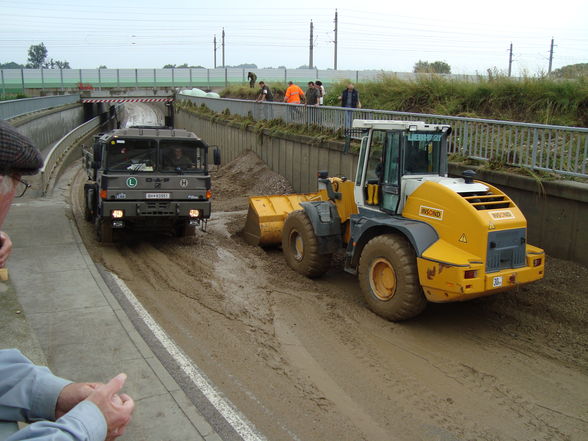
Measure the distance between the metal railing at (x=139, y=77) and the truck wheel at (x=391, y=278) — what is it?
39628 millimetres

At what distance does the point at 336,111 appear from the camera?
1562cm

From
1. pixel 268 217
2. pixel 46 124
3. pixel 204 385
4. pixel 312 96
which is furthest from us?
pixel 46 124

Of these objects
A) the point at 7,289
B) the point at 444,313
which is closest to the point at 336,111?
the point at 444,313

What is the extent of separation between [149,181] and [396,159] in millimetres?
5413

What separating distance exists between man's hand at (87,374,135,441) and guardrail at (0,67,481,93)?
45575 mm

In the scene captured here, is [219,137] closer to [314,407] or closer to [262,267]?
[262,267]

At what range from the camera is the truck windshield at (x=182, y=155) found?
11.7 meters

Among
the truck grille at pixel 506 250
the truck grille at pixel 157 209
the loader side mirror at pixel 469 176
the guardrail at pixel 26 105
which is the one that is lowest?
the truck grille at pixel 157 209

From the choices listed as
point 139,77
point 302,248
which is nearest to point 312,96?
point 302,248

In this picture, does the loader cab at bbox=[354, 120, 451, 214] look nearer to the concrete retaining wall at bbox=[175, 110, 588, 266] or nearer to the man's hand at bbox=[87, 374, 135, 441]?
the concrete retaining wall at bbox=[175, 110, 588, 266]

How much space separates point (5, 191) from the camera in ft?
6.07

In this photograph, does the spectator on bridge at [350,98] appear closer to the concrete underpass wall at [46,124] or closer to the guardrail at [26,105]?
the concrete underpass wall at [46,124]

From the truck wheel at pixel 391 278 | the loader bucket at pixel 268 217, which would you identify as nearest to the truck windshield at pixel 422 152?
the truck wheel at pixel 391 278

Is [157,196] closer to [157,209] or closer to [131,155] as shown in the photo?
[157,209]
